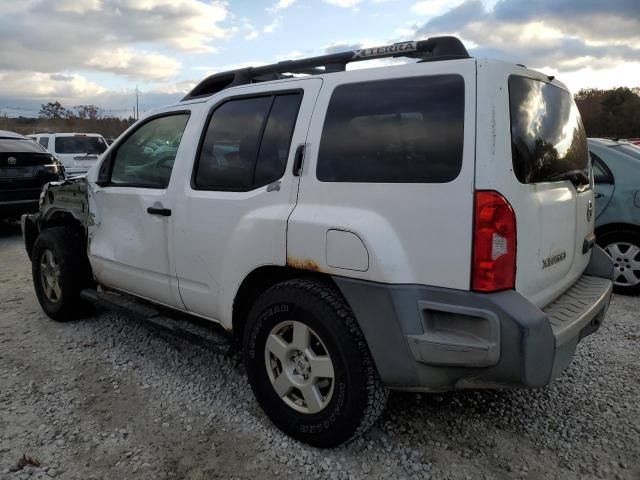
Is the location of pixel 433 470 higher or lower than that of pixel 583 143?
lower

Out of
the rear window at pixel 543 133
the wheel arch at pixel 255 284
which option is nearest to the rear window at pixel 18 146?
the wheel arch at pixel 255 284

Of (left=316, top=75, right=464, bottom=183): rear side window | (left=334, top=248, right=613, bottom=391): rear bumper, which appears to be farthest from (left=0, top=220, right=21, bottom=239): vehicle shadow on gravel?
(left=334, top=248, right=613, bottom=391): rear bumper

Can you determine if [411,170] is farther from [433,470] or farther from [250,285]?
[433,470]

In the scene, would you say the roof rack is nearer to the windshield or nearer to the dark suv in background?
the dark suv in background

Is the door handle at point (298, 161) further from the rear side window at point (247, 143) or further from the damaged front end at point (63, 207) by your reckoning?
the damaged front end at point (63, 207)

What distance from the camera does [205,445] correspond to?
2629 millimetres

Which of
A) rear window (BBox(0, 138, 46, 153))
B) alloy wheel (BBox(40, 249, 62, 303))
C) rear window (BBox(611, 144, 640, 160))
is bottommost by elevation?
alloy wheel (BBox(40, 249, 62, 303))

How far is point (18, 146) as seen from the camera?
8078 mm

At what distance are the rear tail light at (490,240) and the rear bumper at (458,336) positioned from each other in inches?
2.4

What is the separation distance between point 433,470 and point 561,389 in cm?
123

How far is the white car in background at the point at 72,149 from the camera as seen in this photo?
12320mm

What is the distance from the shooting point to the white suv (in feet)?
6.72

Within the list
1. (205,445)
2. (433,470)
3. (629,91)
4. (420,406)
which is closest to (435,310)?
(433,470)

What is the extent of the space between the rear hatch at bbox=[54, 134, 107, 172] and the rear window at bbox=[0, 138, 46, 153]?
3.96 metres
